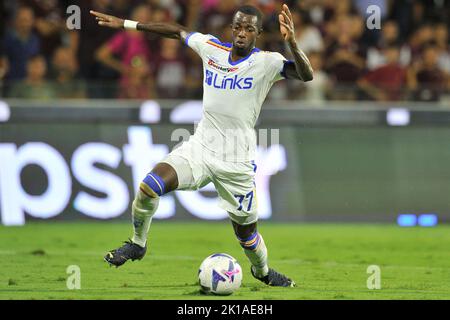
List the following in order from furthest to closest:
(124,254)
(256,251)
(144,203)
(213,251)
→ (213,251) < (256,251) < (124,254) < (144,203)

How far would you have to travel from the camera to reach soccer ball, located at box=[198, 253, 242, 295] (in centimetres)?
870

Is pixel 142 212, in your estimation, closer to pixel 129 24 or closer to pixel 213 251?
pixel 129 24

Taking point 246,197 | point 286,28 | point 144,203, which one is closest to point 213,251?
point 246,197

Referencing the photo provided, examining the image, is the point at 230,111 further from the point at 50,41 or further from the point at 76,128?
the point at 50,41

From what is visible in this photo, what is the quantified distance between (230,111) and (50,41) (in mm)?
7203

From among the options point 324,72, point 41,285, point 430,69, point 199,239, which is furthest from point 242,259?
point 430,69

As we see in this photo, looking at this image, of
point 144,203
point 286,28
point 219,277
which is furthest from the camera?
point 144,203

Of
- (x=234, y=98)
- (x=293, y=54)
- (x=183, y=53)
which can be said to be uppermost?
(x=183, y=53)

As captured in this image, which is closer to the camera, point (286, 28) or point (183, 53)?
point (286, 28)

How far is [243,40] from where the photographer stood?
8.94 meters

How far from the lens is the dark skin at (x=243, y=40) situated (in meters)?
8.35

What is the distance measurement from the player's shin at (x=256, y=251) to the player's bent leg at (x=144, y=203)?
0.89m

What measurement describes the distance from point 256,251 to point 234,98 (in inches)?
56.2

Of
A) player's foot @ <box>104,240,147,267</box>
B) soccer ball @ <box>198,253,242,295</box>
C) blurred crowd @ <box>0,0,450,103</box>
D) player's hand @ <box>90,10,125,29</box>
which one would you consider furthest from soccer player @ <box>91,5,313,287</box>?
blurred crowd @ <box>0,0,450,103</box>
